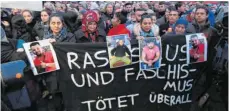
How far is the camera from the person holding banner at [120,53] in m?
4.65

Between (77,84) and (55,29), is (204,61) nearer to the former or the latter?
(77,84)

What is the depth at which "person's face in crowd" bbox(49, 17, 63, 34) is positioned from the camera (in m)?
4.91

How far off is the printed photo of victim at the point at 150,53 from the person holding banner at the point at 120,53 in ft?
0.59

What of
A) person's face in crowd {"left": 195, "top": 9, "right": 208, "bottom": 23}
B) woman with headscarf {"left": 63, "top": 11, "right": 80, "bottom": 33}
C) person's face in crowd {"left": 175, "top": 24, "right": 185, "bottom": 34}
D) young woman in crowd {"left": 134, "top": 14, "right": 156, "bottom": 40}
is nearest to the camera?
young woman in crowd {"left": 134, "top": 14, "right": 156, "bottom": 40}

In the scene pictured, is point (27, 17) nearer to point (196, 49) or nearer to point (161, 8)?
point (196, 49)

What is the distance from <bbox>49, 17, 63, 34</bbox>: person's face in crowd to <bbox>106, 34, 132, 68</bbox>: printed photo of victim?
28.0 inches

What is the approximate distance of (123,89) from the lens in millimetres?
4820

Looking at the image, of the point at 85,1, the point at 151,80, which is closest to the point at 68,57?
the point at 151,80

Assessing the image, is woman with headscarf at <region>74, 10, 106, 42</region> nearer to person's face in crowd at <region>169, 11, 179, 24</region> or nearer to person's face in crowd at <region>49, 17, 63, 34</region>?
person's face in crowd at <region>49, 17, 63, 34</region>

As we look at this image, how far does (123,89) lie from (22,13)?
302 cm

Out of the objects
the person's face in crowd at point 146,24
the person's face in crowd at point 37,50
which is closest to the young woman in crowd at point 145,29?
the person's face in crowd at point 146,24

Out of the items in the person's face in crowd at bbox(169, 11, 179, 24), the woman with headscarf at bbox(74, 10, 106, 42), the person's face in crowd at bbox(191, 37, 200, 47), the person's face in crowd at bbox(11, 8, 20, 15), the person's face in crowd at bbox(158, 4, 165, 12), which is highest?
the person's face in crowd at bbox(158, 4, 165, 12)

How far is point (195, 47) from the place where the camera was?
4.85 metres

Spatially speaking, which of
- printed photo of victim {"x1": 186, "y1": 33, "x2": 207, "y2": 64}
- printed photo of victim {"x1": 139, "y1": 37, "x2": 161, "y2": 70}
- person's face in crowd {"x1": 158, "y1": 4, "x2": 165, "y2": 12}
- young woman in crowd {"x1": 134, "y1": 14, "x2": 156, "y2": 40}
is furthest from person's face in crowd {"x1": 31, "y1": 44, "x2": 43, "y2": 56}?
person's face in crowd {"x1": 158, "y1": 4, "x2": 165, "y2": 12}
